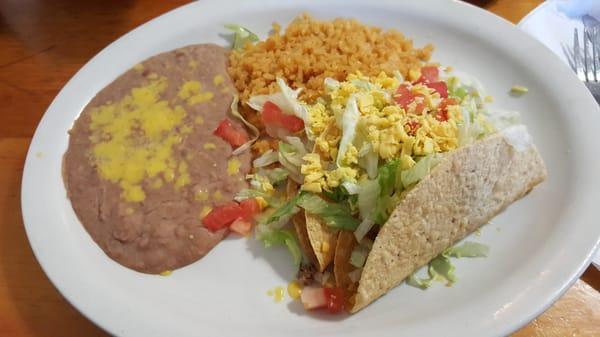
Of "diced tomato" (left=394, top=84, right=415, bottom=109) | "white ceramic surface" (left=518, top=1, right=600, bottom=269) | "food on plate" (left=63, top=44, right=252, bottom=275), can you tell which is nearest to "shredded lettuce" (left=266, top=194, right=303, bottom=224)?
"food on plate" (left=63, top=44, right=252, bottom=275)

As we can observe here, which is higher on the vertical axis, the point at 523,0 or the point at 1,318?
the point at 523,0

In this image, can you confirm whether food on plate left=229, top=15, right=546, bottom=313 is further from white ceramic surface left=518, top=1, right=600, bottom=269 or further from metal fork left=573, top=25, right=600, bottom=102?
white ceramic surface left=518, top=1, right=600, bottom=269

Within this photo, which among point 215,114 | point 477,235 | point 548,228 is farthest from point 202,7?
point 548,228

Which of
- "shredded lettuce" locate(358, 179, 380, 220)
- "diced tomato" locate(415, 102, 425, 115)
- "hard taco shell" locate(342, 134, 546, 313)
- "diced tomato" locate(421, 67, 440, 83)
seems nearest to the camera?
"hard taco shell" locate(342, 134, 546, 313)

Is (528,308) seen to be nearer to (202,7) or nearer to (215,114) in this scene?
(215,114)

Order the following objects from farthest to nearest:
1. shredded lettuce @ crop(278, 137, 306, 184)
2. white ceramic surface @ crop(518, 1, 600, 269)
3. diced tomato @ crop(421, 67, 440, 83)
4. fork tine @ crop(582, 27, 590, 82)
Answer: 1. white ceramic surface @ crop(518, 1, 600, 269)
2. fork tine @ crop(582, 27, 590, 82)
3. diced tomato @ crop(421, 67, 440, 83)
4. shredded lettuce @ crop(278, 137, 306, 184)

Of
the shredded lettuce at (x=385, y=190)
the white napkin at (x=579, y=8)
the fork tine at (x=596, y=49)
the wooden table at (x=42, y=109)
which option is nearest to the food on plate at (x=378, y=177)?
the shredded lettuce at (x=385, y=190)
